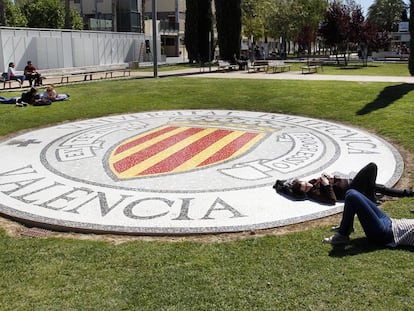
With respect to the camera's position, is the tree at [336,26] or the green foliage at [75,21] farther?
the green foliage at [75,21]

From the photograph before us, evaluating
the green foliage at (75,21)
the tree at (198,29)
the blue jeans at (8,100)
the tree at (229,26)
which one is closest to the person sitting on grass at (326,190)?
the blue jeans at (8,100)

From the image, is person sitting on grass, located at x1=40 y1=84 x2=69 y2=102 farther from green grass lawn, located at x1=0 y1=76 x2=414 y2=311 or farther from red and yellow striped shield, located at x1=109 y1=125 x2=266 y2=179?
green grass lawn, located at x1=0 y1=76 x2=414 y2=311

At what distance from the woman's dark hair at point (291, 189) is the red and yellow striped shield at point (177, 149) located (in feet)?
7.08

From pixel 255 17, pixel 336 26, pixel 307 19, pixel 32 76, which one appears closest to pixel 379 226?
pixel 32 76

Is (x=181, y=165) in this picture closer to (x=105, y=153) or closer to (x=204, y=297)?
(x=105, y=153)

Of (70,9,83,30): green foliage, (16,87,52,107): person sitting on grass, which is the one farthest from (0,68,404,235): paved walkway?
(70,9,83,30): green foliage

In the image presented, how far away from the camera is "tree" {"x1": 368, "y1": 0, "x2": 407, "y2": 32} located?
8856 centimetres

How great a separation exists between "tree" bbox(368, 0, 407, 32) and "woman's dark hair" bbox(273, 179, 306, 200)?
292 ft

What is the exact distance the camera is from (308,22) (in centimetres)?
5922

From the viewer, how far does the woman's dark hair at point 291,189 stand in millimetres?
7387

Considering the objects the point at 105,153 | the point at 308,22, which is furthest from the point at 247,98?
the point at 308,22

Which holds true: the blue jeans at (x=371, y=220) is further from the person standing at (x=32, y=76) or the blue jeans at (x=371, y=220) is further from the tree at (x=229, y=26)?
the tree at (x=229, y=26)

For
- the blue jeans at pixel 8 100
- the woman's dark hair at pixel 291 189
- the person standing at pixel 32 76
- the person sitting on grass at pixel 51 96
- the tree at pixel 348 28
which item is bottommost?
the woman's dark hair at pixel 291 189

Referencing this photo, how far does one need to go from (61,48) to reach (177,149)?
25132 millimetres
